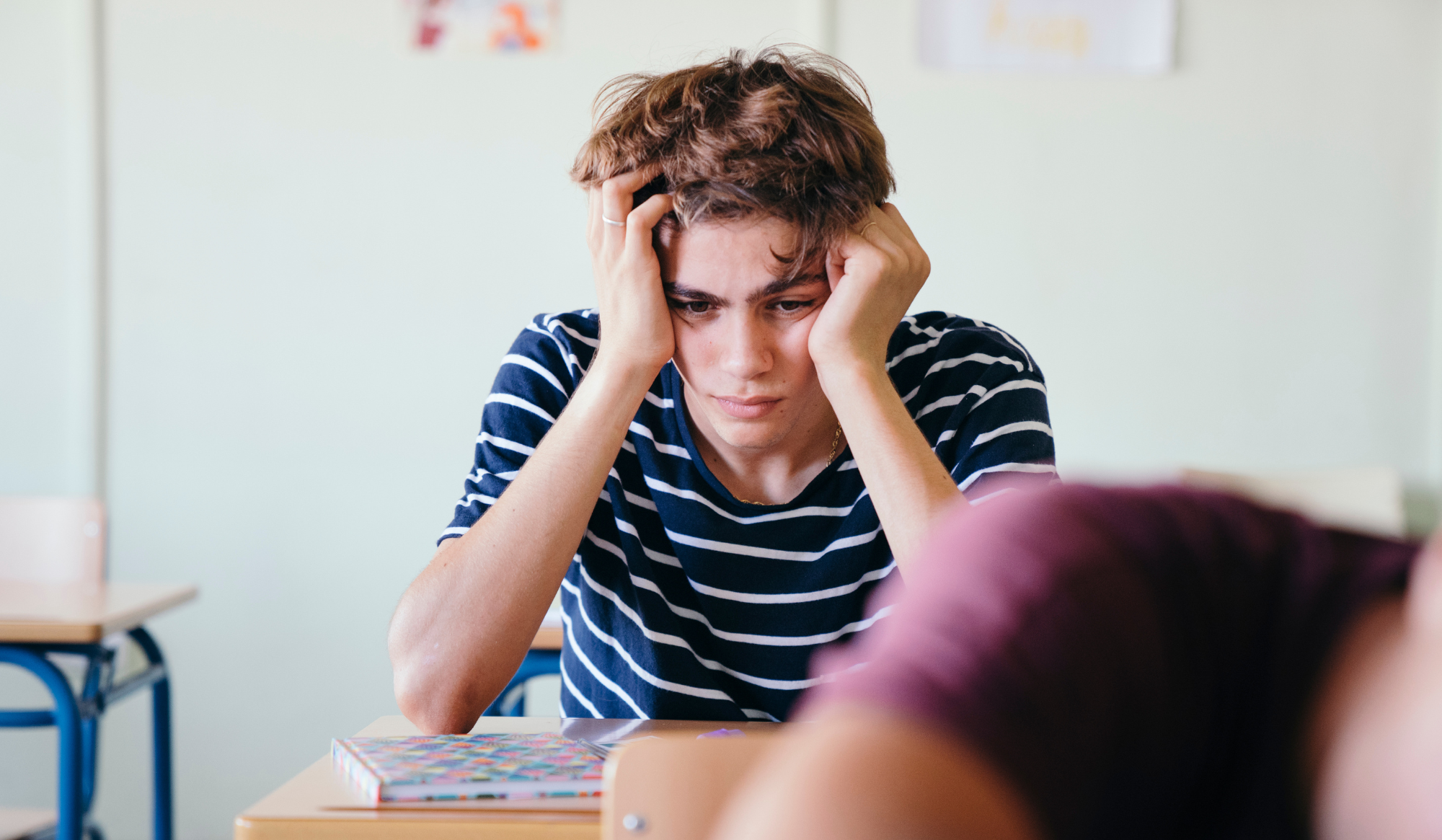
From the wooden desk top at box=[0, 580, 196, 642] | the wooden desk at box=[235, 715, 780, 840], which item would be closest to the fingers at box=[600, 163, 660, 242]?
the wooden desk at box=[235, 715, 780, 840]

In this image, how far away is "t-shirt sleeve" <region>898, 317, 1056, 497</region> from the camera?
1.14 meters

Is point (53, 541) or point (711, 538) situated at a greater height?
point (711, 538)

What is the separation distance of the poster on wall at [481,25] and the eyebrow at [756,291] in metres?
1.63

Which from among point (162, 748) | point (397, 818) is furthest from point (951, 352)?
point (162, 748)

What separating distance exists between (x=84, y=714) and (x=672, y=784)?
1.65m

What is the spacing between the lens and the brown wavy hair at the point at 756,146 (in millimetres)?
1086

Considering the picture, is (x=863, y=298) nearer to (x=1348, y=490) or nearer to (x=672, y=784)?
(x=672, y=784)

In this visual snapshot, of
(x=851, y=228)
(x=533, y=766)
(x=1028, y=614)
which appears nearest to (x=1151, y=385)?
(x=851, y=228)

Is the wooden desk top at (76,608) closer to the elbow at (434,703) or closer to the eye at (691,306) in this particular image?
the elbow at (434,703)

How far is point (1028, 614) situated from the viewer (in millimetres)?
296

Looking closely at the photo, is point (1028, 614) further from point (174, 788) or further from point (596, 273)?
point (174, 788)

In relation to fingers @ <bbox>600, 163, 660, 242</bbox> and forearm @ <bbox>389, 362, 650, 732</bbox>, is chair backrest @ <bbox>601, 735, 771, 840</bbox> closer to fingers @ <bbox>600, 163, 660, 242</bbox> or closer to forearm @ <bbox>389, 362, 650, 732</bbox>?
forearm @ <bbox>389, 362, 650, 732</bbox>

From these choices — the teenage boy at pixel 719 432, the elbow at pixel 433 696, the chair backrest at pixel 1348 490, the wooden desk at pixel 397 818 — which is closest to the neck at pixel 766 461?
the teenage boy at pixel 719 432

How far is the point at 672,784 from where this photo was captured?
27.1 inches
